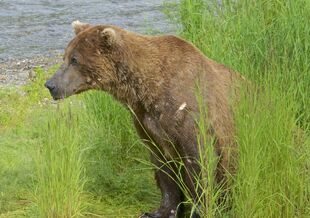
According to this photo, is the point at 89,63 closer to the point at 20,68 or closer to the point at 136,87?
the point at 136,87

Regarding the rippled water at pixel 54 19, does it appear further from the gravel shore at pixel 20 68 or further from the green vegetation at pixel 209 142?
the green vegetation at pixel 209 142

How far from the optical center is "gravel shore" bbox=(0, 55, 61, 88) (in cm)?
1240

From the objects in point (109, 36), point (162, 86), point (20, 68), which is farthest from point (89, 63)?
point (20, 68)

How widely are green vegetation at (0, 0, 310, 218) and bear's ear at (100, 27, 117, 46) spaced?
60 cm

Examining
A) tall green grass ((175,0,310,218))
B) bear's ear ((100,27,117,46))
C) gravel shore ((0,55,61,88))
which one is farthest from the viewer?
gravel shore ((0,55,61,88))

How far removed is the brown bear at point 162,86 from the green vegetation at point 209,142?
260 mm

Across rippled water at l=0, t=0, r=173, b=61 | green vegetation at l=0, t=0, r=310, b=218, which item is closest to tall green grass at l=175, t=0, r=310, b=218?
green vegetation at l=0, t=0, r=310, b=218

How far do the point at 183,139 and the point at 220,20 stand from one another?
2488 millimetres

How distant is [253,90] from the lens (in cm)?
524

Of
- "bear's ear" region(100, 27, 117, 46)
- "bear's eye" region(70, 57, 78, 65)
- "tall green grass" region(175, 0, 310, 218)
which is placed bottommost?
"tall green grass" region(175, 0, 310, 218)

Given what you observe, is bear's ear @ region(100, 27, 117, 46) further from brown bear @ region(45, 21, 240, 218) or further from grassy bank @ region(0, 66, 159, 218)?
grassy bank @ region(0, 66, 159, 218)

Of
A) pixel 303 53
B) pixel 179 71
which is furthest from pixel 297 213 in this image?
pixel 303 53

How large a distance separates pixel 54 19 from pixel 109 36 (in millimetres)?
9932

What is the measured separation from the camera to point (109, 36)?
5.87 meters
